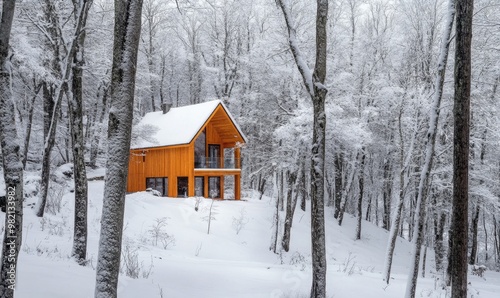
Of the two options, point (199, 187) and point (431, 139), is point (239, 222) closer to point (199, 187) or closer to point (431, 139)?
point (199, 187)

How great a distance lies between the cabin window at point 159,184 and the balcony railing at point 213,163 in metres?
2.71

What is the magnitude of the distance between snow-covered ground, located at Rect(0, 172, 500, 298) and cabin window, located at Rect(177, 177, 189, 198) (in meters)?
2.83

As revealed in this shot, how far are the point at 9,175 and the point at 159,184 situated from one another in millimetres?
24831

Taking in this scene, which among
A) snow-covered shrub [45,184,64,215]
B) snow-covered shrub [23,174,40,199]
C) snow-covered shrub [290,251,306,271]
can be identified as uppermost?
snow-covered shrub [23,174,40,199]

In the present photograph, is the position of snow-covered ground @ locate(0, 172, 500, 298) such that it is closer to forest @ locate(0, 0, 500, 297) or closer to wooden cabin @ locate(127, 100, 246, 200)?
forest @ locate(0, 0, 500, 297)

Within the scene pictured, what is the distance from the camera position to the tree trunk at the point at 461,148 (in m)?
5.77

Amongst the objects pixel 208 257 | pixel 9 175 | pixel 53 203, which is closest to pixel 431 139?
pixel 9 175

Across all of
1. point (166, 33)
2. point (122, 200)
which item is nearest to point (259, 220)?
point (122, 200)

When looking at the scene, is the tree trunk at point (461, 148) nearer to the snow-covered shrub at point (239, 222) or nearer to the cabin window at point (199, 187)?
the snow-covered shrub at point (239, 222)

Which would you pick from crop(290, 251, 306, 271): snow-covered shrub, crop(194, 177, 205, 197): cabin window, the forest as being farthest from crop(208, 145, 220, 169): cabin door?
crop(290, 251, 306, 271): snow-covered shrub

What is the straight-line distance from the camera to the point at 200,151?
29.2 m

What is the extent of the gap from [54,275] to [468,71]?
7.36 meters

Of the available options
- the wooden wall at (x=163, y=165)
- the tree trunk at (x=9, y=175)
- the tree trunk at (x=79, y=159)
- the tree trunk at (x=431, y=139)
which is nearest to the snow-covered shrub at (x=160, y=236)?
the tree trunk at (x=79, y=159)

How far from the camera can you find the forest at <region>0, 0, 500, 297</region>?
902 centimetres
